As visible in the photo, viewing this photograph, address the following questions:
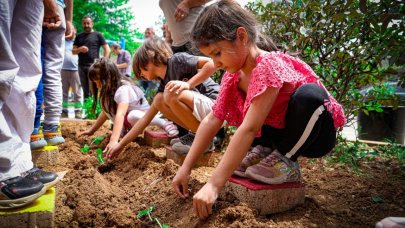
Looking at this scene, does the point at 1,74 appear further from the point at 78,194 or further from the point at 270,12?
the point at 270,12

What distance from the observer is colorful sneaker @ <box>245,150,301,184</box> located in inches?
62.2

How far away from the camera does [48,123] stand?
2705 millimetres

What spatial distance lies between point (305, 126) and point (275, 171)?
0.27m

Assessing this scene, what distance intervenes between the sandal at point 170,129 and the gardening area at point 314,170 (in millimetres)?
213

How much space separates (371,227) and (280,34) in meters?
2.15

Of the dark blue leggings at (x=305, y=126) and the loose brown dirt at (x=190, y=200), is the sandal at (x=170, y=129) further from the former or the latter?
the dark blue leggings at (x=305, y=126)

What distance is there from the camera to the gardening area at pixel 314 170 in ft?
5.30

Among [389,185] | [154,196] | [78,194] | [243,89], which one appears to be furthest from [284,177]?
[78,194]

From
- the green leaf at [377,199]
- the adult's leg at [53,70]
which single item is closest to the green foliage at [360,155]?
the green leaf at [377,199]

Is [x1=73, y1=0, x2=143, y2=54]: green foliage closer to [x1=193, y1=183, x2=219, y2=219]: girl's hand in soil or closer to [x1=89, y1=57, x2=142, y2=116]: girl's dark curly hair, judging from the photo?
[x1=89, y1=57, x2=142, y2=116]: girl's dark curly hair

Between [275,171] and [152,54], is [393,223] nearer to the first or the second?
[275,171]

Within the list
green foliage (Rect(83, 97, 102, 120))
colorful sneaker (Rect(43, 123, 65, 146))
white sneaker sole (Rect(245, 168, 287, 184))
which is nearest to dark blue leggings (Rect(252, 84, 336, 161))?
white sneaker sole (Rect(245, 168, 287, 184))

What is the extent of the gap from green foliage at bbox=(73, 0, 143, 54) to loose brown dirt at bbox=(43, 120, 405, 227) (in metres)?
18.8

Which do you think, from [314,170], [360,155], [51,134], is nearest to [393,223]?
[314,170]
